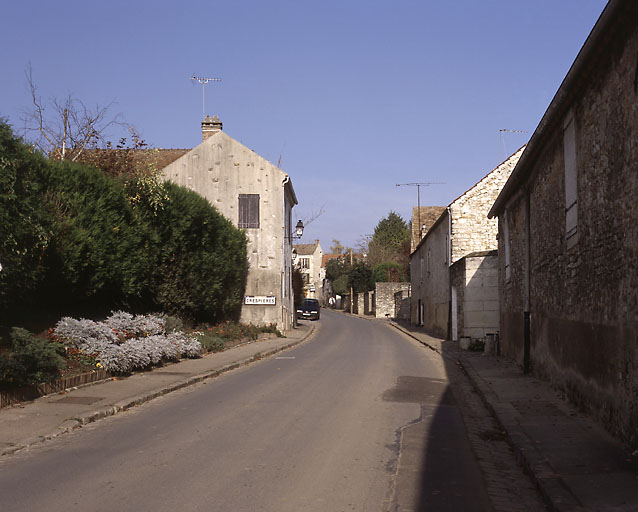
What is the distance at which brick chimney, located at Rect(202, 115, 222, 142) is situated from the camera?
34.6 m

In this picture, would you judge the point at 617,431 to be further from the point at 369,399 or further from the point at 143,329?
the point at 143,329

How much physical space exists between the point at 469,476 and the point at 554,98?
21.6 ft

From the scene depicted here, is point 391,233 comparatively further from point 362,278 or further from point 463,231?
point 463,231

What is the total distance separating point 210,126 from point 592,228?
1106 inches

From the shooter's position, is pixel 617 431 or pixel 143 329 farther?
pixel 143 329

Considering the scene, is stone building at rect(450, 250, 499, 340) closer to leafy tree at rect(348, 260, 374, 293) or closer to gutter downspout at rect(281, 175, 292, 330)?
gutter downspout at rect(281, 175, 292, 330)

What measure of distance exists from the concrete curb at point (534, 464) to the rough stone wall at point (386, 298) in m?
48.6

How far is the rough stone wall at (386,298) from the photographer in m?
60.1

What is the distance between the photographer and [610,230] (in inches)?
320

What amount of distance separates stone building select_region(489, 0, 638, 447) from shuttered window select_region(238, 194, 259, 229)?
18.0 meters

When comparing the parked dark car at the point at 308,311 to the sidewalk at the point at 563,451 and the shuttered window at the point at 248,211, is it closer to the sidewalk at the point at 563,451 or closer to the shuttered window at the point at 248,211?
the shuttered window at the point at 248,211

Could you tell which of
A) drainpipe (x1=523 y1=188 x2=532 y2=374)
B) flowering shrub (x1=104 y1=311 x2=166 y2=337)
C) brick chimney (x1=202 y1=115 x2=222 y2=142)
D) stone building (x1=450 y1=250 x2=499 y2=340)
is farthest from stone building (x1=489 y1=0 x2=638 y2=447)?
brick chimney (x1=202 y1=115 x2=222 y2=142)

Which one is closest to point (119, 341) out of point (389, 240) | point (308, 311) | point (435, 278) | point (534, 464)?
point (534, 464)

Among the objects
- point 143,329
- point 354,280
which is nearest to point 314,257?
point 354,280
